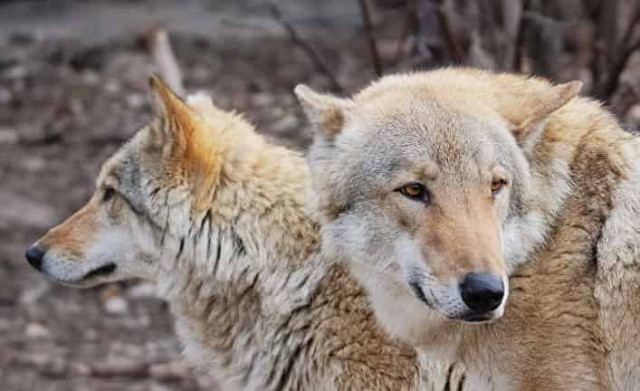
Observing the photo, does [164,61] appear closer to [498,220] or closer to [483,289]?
[498,220]

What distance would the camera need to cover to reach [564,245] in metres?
4.59

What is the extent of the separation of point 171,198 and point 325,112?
3.49ft

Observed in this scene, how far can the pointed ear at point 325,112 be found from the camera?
489 cm

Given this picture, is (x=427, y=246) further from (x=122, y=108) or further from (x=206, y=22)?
(x=206, y=22)

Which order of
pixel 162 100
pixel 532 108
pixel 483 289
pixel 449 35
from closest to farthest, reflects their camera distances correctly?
pixel 483 289 → pixel 532 108 → pixel 162 100 → pixel 449 35

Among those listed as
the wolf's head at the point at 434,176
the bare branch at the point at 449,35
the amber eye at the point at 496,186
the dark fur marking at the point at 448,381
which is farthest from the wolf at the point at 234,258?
the bare branch at the point at 449,35

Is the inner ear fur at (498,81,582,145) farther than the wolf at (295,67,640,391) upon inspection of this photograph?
Yes

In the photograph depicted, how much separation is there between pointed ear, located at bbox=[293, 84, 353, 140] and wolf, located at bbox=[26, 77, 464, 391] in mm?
731

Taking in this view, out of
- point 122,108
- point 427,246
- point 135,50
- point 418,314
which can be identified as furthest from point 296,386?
point 135,50

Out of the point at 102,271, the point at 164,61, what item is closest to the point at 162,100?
the point at 102,271

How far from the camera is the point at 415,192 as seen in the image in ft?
14.7

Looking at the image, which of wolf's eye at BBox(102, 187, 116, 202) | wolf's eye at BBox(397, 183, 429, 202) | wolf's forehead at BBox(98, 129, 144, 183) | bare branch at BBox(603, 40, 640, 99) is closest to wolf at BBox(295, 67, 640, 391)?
wolf's eye at BBox(397, 183, 429, 202)

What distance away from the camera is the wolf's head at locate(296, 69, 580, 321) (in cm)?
425

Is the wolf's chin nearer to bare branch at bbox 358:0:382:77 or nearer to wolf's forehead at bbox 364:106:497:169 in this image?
wolf's forehead at bbox 364:106:497:169
